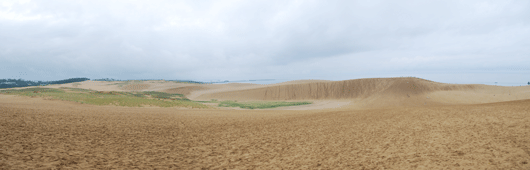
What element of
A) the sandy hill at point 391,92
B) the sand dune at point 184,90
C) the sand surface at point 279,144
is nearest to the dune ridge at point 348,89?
the sandy hill at point 391,92

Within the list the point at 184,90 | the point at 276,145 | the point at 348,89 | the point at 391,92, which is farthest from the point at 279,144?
the point at 184,90

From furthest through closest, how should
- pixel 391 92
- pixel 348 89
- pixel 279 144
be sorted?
1. pixel 348 89
2. pixel 391 92
3. pixel 279 144

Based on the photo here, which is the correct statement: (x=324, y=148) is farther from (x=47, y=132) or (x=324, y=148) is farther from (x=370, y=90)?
(x=370, y=90)

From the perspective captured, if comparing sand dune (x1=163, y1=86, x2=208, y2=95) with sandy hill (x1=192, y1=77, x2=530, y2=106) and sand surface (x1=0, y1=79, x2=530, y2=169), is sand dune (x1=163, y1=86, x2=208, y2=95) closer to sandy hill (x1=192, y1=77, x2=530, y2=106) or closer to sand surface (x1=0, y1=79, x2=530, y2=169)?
sandy hill (x1=192, y1=77, x2=530, y2=106)

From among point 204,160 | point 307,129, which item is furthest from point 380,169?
point 307,129

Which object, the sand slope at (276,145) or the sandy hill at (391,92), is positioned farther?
the sandy hill at (391,92)

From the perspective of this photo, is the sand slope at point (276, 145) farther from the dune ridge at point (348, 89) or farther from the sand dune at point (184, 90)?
the sand dune at point (184, 90)

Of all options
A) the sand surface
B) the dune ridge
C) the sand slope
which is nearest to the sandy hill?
the dune ridge

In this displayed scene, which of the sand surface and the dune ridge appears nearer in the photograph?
the sand surface

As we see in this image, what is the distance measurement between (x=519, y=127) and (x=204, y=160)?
11.3m

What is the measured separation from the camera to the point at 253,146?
8.62 metres

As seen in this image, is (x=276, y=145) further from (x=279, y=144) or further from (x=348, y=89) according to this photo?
(x=348, y=89)

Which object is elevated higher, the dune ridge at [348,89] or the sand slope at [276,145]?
the dune ridge at [348,89]

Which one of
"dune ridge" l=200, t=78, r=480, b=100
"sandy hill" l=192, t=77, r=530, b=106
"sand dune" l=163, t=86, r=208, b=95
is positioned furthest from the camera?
"sand dune" l=163, t=86, r=208, b=95
